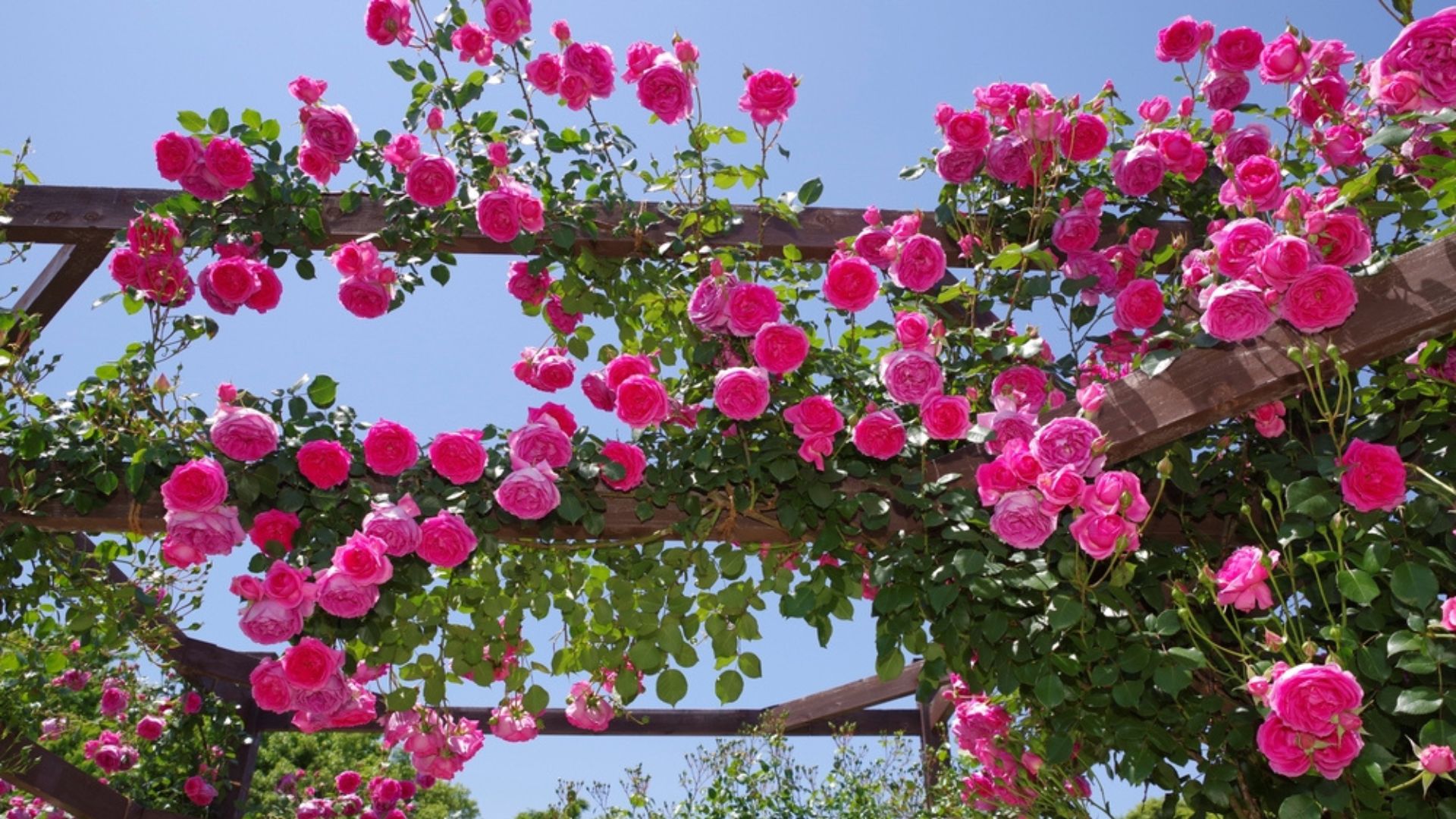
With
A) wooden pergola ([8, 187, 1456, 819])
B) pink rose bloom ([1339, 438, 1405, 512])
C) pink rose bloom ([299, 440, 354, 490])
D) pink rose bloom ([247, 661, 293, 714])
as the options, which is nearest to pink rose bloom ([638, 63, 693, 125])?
wooden pergola ([8, 187, 1456, 819])

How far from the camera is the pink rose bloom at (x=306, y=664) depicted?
2307 millimetres

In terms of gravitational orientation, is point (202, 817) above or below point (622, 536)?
below

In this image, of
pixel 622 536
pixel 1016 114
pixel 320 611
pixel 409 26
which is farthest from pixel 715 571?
Result: pixel 409 26

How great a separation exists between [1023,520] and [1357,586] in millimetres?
548

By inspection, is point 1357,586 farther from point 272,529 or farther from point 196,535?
point 196,535

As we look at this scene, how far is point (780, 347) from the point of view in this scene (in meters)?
2.32

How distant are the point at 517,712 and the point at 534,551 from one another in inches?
17.4

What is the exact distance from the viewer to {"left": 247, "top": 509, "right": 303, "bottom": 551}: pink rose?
2.39 metres

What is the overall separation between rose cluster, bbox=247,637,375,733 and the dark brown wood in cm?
240

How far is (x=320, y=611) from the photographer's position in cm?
243

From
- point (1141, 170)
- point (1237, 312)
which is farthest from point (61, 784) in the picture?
point (1237, 312)

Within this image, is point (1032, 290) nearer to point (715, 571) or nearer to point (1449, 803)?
point (715, 571)

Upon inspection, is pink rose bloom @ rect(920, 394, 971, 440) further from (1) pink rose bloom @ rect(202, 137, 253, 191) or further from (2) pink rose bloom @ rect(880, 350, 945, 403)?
(1) pink rose bloom @ rect(202, 137, 253, 191)

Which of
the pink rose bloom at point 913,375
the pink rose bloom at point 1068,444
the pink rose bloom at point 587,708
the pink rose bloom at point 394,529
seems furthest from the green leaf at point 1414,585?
the pink rose bloom at point 394,529
